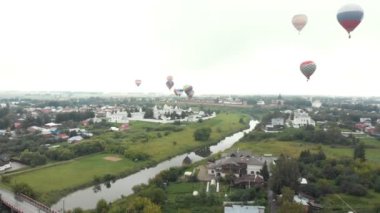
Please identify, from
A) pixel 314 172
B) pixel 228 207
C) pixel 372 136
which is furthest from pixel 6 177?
pixel 372 136

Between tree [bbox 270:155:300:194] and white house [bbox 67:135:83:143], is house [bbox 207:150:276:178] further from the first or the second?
white house [bbox 67:135:83:143]

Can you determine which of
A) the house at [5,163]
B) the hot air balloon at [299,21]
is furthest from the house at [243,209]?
the house at [5,163]

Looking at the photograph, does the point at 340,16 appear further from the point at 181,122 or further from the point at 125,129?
the point at 181,122

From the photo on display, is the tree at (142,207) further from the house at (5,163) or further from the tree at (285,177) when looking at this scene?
the house at (5,163)

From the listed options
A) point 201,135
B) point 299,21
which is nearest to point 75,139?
point 201,135

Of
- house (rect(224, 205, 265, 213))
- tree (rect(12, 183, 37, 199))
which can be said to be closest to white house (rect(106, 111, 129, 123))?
tree (rect(12, 183, 37, 199))
